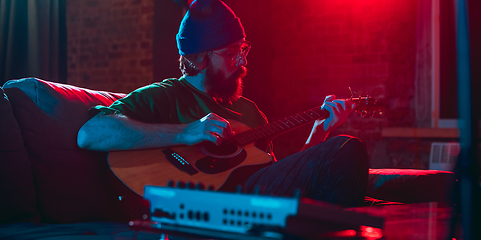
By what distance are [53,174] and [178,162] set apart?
0.41m

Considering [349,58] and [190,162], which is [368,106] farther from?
[349,58]

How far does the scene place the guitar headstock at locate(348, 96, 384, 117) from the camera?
1.62 metres

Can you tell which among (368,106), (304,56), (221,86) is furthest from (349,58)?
(221,86)

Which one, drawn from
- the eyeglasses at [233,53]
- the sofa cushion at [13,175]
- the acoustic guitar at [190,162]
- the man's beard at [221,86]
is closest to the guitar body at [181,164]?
the acoustic guitar at [190,162]

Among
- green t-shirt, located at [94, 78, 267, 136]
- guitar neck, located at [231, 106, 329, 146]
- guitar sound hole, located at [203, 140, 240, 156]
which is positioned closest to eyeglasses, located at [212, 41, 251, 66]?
green t-shirt, located at [94, 78, 267, 136]

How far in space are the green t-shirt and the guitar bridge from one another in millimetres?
172

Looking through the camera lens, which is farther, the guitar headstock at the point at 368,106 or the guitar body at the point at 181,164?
the guitar headstock at the point at 368,106

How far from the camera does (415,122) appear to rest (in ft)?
10.3

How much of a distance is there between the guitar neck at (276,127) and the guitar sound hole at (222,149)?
0.13 ft

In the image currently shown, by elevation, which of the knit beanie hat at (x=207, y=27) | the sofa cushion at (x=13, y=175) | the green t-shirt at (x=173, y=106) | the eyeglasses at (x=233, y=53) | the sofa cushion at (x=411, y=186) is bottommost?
the sofa cushion at (x=411, y=186)

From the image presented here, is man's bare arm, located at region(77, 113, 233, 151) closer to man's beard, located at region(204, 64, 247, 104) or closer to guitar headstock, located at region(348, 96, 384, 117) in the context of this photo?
man's beard, located at region(204, 64, 247, 104)

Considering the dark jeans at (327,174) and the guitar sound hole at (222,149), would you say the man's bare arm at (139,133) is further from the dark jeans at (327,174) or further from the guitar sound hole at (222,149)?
Answer: the dark jeans at (327,174)

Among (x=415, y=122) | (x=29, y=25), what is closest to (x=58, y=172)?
(x=29, y=25)

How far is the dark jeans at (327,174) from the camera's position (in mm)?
1082
